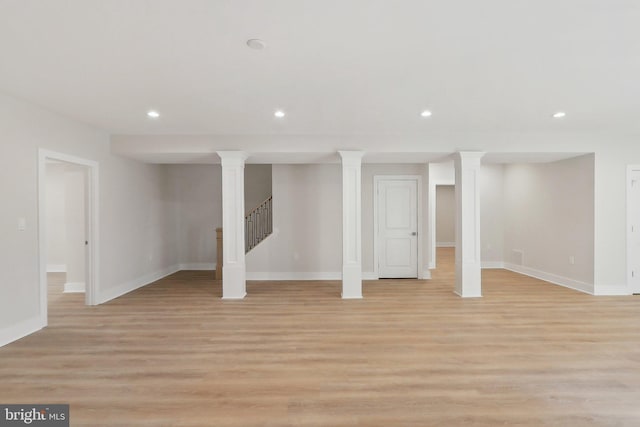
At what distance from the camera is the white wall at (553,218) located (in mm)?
5344

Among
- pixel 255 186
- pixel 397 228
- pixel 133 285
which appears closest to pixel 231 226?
pixel 133 285

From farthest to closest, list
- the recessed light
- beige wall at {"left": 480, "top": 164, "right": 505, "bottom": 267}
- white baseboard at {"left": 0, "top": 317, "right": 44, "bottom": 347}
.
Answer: beige wall at {"left": 480, "top": 164, "right": 505, "bottom": 267}
white baseboard at {"left": 0, "top": 317, "right": 44, "bottom": 347}
the recessed light

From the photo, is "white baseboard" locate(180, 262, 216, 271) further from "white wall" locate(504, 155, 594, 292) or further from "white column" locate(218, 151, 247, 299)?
"white wall" locate(504, 155, 594, 292)

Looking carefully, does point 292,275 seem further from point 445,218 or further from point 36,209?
point 445,218

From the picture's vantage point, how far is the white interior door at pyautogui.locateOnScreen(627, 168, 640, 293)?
5172mm

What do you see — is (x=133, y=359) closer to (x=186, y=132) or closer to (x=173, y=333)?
(x=173, y=333)

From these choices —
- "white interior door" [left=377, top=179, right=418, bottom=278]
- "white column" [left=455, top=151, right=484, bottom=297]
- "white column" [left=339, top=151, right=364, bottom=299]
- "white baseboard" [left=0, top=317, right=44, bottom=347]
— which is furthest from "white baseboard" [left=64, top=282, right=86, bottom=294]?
"white column" [left=455, top=151, right=484, bottom=297]

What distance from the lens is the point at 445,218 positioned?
43.0 ft

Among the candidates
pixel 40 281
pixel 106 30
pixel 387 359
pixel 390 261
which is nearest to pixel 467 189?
pixel 390 261

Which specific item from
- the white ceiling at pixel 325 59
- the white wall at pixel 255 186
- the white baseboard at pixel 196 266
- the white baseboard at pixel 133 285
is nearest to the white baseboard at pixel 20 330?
the white baseboard at pixel 133 285

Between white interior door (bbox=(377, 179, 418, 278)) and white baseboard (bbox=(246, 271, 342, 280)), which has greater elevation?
white interior door (bbox=(377, 179, 418, 278))

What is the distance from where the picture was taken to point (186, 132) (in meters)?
5.01

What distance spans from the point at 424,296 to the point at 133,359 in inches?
164

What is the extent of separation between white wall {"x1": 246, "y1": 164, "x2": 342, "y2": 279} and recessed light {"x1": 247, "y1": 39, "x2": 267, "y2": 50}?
422cm
